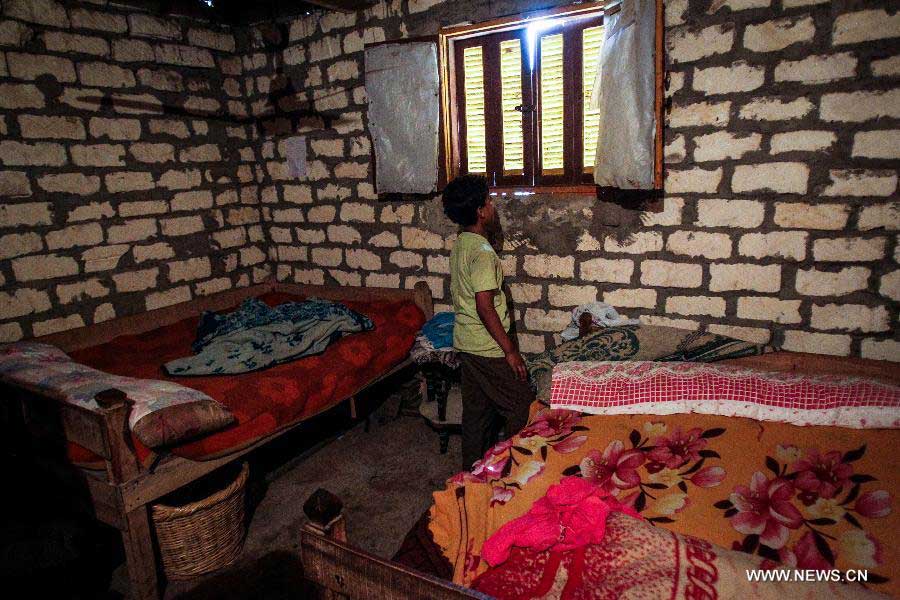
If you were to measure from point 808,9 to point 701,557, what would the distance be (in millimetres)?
2650

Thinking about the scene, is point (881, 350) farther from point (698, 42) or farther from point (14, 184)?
point (14, 184)

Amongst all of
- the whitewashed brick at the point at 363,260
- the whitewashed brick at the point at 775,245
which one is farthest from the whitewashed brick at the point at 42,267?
the whitewashed brick at the point at 775,245

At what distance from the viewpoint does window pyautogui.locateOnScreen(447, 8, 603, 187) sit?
3.31m

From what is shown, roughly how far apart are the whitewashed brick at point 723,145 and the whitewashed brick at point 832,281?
2.37 feet

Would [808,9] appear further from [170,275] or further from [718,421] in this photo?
[170,275]

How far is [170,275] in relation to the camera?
170 inches

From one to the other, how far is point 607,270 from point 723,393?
1.22 m

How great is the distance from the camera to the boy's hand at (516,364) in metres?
2.80

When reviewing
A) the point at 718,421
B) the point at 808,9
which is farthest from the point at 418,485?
the point at 808,9

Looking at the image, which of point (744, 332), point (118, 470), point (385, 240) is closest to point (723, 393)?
point (744, 332)

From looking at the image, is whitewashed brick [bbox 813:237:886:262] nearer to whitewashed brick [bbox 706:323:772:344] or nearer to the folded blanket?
whitewashed brick [bbox 706:323:772:344]

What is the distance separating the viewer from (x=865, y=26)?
8.25ft

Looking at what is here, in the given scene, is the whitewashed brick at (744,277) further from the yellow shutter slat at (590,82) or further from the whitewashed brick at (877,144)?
the yellow shutter slat at (590,82)

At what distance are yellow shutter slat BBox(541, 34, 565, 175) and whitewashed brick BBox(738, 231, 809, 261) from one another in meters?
1.20
